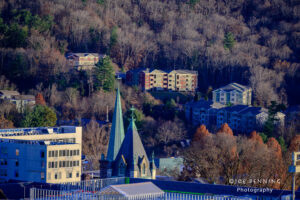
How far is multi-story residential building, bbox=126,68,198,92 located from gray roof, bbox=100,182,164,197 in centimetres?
7440

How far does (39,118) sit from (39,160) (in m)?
28.7

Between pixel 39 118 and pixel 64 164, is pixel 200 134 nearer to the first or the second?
pixel 39 118

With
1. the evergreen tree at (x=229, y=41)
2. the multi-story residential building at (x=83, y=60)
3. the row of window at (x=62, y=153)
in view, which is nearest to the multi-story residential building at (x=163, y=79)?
the multi-story residential building at (x=83, y=60)

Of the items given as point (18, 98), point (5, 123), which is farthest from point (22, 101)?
point (5, 123)

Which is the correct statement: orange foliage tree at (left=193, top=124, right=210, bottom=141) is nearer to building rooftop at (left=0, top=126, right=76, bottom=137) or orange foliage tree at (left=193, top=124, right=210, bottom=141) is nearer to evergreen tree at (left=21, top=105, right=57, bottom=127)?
evergreen tree at (left=21, top=105, right=57, bottom=127)

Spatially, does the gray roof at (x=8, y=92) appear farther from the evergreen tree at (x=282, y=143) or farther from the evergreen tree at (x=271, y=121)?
the evergreen tree at (x=282, y=143)

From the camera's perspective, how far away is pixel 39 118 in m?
94.6

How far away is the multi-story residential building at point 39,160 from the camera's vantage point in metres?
65.9

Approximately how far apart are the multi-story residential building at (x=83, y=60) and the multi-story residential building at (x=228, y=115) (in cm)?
1769

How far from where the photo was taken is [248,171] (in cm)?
7006

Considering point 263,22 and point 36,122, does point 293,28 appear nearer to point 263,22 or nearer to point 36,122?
point 263,22

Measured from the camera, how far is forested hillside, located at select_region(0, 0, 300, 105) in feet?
402

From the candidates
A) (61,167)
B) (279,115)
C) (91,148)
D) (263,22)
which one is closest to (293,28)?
(263,22)

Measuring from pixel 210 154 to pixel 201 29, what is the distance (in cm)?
7988
